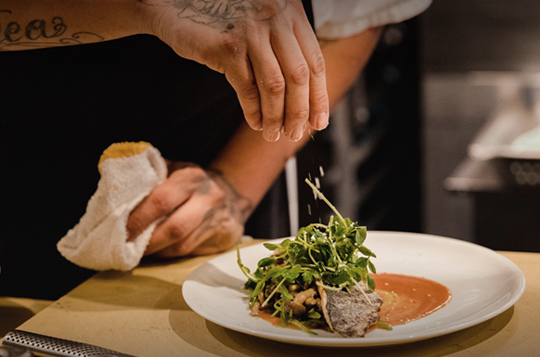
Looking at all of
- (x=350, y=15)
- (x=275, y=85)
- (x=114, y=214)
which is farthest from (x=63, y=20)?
(x=350, y=15)

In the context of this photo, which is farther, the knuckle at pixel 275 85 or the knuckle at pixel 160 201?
the knuckle at pixel 160 201

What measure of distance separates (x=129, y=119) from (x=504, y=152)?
1733 mm

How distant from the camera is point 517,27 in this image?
2.33 metres

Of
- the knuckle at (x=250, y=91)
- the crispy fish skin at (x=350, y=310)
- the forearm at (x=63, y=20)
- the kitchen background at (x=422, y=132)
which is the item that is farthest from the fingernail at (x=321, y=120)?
the kitchen background at (x=422, y=132)

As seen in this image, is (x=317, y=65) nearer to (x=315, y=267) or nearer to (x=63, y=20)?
(x=315, y=267)

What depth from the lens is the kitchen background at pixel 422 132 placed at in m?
2.19

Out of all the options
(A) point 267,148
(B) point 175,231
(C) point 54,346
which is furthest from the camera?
(A) point 267,148

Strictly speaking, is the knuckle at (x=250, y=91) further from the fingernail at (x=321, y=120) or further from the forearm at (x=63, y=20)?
the forearm at (x=63, y=20)

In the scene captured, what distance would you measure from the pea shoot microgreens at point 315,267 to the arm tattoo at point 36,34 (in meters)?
0.61

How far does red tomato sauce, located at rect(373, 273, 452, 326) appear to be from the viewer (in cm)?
79

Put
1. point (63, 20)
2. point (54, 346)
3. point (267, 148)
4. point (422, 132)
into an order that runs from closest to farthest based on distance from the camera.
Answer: point (54, 346)
point (63, 20)
point (267, 148)
point (422, 132)

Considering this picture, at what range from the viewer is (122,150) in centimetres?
109

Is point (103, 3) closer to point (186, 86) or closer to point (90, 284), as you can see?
point (186, 86)

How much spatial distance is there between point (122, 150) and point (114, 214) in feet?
0.46
